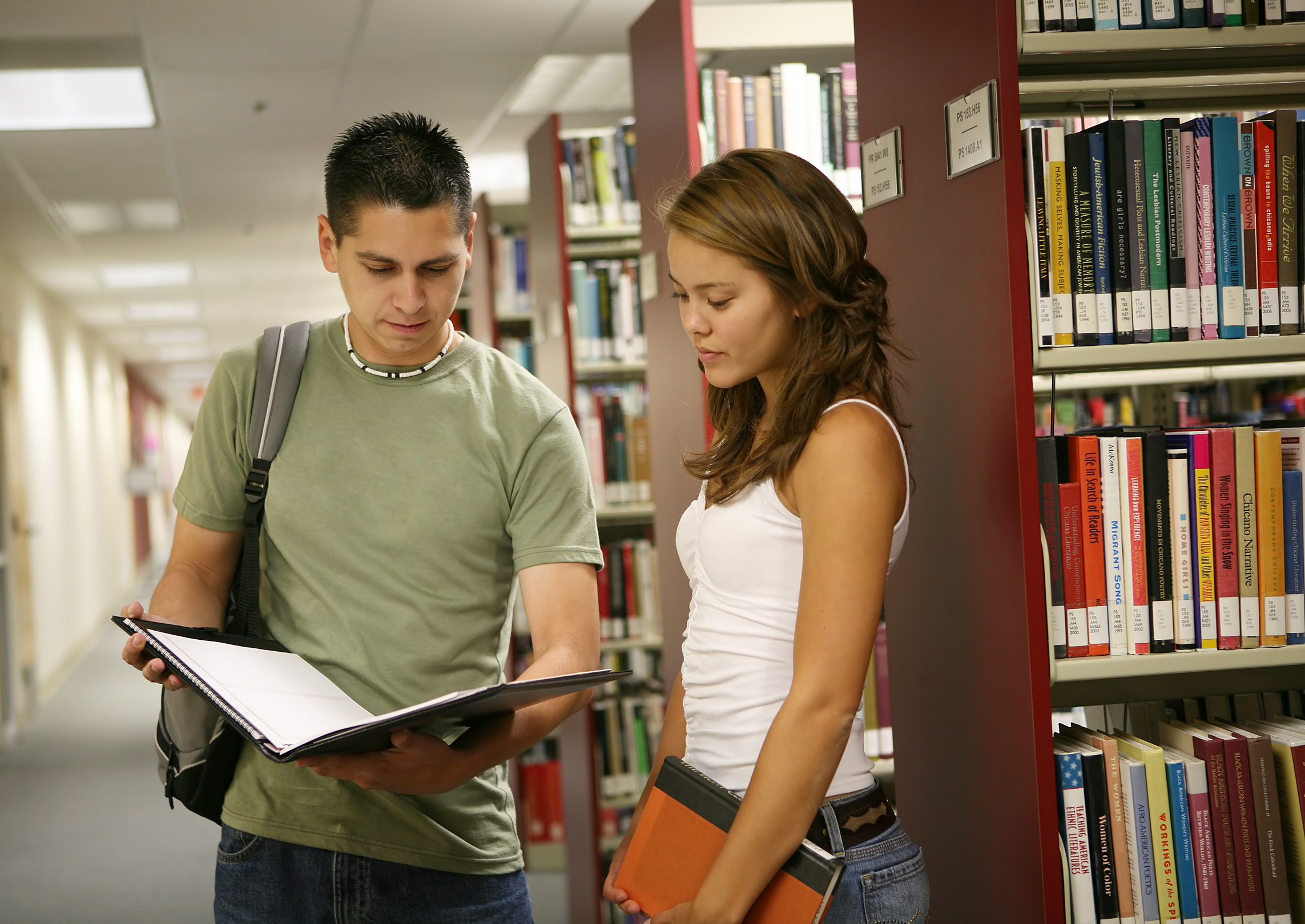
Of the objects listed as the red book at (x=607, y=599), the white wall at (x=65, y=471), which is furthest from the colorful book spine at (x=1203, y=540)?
the white wall at (x=65, y=471)

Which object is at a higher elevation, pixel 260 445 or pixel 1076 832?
pixel 260 445

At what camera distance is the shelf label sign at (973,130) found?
143 cm

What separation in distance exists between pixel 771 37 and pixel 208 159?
4022 mm

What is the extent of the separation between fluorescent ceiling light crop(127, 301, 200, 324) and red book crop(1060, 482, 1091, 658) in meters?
10.1

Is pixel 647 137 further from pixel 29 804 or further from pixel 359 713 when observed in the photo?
pixel 29 804

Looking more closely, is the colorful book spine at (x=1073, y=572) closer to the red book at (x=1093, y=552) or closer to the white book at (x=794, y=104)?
the red book at (x=1093, y=552)

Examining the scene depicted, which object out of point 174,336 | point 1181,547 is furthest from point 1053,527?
point 174,336

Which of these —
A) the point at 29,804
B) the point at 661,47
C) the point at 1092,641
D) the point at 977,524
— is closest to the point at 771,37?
the point at 661,47

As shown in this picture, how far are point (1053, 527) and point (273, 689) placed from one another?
3.15 ft

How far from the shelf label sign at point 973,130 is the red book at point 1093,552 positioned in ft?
1.26

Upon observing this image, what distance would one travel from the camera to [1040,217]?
4.76 feet

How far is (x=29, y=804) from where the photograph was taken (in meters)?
5.39

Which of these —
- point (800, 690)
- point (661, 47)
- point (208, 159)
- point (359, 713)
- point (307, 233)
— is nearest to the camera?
point (800, 690)

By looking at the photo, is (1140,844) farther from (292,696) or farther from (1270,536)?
(292,696)
